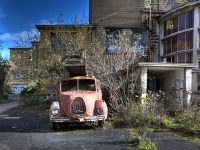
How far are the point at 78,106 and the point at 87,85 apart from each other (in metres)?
1.74

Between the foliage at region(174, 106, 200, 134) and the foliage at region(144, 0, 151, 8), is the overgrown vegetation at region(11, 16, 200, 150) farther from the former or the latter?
the foliage at region(144, 0, 151, 8)

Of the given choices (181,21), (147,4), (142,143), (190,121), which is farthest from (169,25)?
(142,143)

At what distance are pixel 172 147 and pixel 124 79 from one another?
9853mm

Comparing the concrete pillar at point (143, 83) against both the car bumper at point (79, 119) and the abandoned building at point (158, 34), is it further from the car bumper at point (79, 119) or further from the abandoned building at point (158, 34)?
the car bumper at point (79, 119)

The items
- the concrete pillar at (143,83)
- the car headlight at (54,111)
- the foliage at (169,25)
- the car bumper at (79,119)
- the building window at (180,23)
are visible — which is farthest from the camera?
the foliage at (169,25)

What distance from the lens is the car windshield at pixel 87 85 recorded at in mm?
20328

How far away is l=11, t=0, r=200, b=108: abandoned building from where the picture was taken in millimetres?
24609

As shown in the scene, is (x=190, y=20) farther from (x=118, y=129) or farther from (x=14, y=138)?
(x=14, y=138)

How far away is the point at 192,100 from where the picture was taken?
24016mm

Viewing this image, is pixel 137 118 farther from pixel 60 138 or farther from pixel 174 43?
pixel 174 43

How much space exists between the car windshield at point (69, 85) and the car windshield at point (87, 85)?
0.93 feet

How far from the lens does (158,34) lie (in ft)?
109

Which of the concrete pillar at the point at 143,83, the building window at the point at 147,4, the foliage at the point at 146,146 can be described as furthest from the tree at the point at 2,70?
the foliage at the point at 146,146

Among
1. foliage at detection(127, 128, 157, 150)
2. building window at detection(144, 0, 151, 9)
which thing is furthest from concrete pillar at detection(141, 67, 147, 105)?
building window at detection(144, 0, 151, 9)
